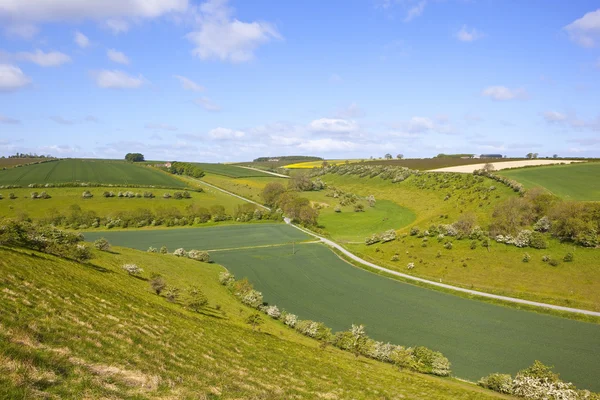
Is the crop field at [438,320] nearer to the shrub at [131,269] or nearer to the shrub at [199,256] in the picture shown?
the shrub at [199,256]

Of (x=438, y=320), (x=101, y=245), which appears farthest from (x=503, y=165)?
(x=101, y=245)

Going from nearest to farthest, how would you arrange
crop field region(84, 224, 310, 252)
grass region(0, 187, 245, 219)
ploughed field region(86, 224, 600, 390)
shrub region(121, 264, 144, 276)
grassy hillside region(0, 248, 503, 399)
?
1. grassy hillside region(0, 248, 503, 399)
2. ploughed field region(86, 224, 600, 390)
3. shrub region(121, 264, 144, 276)
4. crop field region(84, 224, 310, 252)
5. grass region(0, 187, 245, 219)

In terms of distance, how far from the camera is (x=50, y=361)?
1419cm

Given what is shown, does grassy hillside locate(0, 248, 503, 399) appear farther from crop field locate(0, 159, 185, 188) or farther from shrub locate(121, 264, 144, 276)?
crop field locate(0, 159, 185, 188)

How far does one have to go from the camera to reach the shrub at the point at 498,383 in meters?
30.1

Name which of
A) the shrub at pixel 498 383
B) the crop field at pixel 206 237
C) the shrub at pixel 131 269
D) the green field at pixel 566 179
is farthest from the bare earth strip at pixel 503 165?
the shrub at pixel 131 269

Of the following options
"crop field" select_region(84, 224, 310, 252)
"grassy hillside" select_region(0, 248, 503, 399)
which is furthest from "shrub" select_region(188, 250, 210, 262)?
"grassy hillside" select_region(0, 248, 503, 399)

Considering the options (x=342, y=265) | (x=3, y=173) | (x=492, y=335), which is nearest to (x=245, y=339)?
(x=492, y=335)

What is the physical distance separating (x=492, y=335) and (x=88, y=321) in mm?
43524

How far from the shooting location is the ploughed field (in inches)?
1432

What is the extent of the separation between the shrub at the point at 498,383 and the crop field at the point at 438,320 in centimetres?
247

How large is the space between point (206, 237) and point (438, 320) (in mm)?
69139

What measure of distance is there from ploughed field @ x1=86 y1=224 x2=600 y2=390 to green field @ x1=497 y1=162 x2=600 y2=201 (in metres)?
62.7

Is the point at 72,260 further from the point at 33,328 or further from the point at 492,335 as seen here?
the point at 492,335
